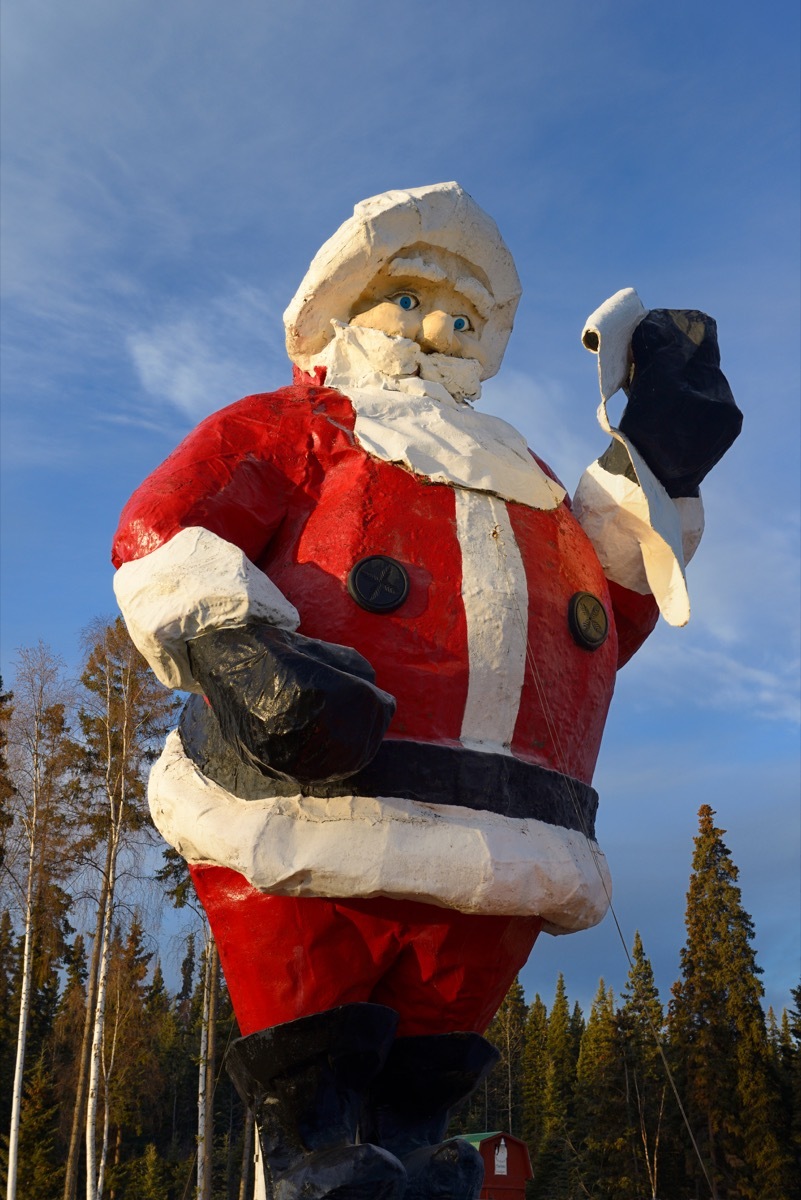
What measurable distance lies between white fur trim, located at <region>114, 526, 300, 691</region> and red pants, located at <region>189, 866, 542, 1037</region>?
0.58 metres

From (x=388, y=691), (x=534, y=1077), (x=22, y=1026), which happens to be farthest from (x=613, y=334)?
(x=534, y=1077)

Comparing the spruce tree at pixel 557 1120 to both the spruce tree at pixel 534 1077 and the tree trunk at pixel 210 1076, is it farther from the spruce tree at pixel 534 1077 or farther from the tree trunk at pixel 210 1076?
the tree trunk at pixel 210 1076

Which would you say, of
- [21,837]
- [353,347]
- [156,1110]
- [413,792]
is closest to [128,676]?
[21,837]

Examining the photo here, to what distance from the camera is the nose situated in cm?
375

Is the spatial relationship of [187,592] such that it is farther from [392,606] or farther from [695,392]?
[695,392]

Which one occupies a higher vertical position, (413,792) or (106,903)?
(106,903)

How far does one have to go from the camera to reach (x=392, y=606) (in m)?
2.97

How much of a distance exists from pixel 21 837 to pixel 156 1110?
13.8 m

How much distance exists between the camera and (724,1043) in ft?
58.8

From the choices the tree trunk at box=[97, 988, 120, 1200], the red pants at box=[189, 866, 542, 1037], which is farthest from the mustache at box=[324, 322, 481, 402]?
the tree trunk at box=[97, 988, 120, 1200]

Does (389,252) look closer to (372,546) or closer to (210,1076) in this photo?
(372,546)

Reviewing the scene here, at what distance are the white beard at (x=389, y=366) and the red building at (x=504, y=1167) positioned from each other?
52.2 ft

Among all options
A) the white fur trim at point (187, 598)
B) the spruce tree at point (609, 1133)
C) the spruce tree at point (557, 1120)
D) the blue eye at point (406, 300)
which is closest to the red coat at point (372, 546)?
the white fur trim at point (187, 598)

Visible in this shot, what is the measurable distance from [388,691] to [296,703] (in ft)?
1.66
